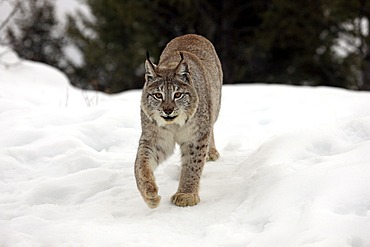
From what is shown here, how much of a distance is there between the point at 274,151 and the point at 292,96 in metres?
3.69

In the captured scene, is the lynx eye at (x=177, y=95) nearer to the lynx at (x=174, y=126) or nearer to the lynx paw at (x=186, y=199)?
the lynx at (x=174, y=126)

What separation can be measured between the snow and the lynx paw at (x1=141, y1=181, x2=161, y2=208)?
0.23 feet

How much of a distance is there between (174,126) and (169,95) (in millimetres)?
263

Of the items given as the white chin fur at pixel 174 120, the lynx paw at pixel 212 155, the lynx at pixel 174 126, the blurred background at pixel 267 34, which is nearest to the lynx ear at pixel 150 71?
the lynx at pixel 174 126

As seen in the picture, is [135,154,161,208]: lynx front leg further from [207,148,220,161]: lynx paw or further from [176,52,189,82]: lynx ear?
[207,148,220,161]: lynx paw

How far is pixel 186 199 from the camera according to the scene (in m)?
4.38

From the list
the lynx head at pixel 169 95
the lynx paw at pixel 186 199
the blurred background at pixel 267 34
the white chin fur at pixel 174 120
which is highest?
the lynx head at pixel 169 95

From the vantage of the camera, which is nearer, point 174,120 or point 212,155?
point 174,120

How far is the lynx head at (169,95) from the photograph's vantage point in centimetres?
442

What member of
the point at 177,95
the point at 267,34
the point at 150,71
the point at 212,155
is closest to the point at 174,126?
the point at 177,95

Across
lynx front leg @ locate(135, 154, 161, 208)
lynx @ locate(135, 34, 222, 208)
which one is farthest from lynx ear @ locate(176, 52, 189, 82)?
lynx front leg @ locate(135, 154, 161, 208)

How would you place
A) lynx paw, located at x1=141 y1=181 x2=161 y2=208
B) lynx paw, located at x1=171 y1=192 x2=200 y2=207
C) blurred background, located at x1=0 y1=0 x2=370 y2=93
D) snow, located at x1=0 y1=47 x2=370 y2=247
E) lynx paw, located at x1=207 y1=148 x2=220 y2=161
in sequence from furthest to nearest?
blurred background, located at x1=0 y1=0 x2=370 y2=93
lynx paw, located at x1=207 y1=148 x2=220 y2=161
lynx paw, located at x1=171 y1=192 x2=200 y2=207
lynx paw, located at x1=141 y1=181 x2=161 y2=208
snow, located at x1=0 y1=47 x2=370 y2=247

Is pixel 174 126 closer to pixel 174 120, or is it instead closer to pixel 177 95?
pixel 174 120

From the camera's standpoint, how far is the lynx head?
4.42 meters
